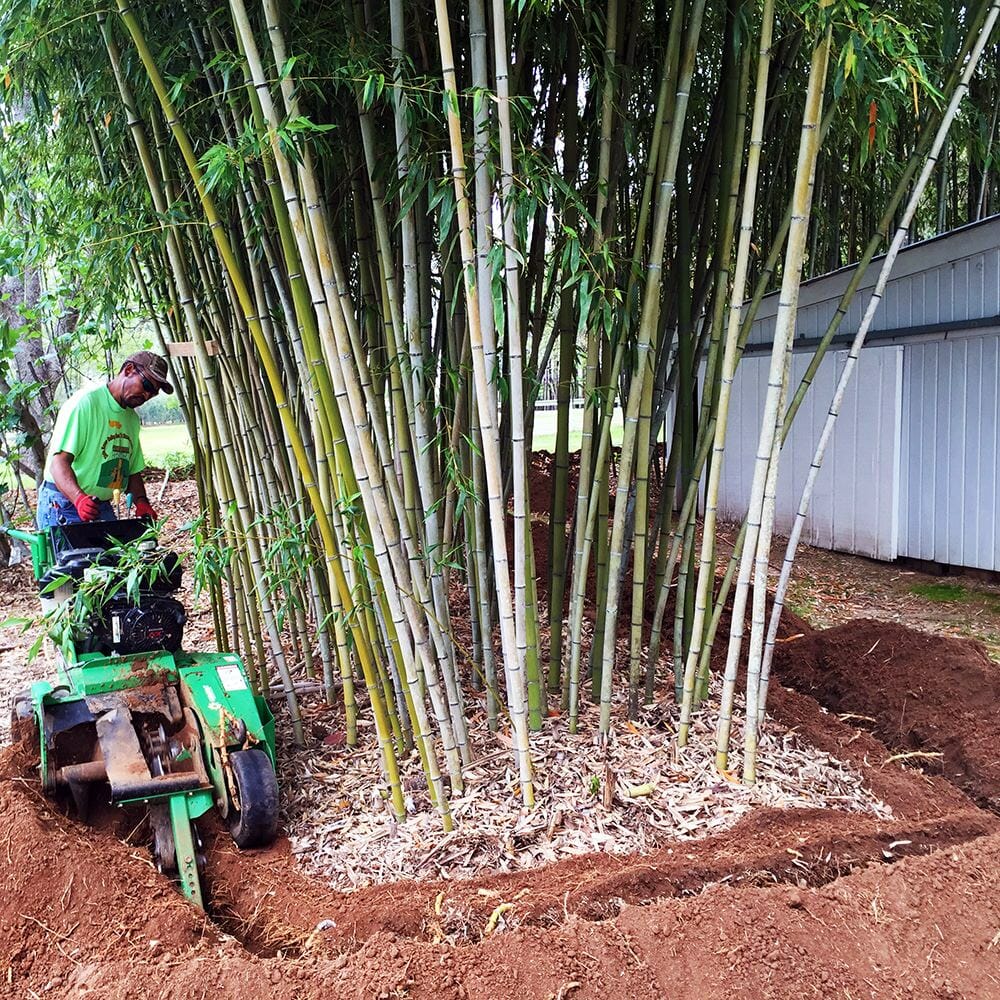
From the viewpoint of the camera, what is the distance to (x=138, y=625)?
2.65m

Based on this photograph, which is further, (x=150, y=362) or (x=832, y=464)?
(x=832, y=464)

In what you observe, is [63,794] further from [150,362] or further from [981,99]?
[981,99]

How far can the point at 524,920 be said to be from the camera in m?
2.00

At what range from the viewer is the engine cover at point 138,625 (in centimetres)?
260

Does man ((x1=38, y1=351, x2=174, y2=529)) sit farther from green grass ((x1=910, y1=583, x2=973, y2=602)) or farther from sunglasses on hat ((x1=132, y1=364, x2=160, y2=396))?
green grass ((x1=910, y1=583, x2=973, y2=602))

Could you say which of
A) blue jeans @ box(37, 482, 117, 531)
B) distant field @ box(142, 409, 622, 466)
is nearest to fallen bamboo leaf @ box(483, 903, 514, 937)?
blue jeans @ box(37, 482, 117, 531)

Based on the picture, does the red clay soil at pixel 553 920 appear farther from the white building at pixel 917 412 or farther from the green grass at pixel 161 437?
the green grass at pixel 161 437

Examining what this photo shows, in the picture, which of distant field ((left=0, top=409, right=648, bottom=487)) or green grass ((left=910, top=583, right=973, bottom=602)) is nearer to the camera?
green grass ((left=910, top=583, right=973, bottom=602))

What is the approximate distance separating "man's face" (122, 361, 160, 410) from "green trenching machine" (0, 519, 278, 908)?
1.53ft

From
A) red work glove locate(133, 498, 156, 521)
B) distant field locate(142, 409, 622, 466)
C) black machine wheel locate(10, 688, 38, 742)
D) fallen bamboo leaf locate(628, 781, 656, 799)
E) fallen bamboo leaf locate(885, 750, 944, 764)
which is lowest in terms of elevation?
fallen bamboo leaf locate(885, 750, 944, 764)

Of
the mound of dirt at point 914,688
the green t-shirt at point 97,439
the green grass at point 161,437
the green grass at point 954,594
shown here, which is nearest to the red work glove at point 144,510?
the green t-shirt at point 97,439

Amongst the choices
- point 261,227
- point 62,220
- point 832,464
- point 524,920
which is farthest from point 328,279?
point 832,464

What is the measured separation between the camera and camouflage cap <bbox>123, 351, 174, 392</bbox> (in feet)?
9.70

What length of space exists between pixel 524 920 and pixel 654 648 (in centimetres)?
117
